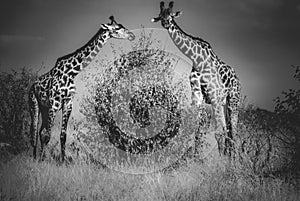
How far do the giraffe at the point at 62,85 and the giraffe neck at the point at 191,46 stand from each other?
482 mm

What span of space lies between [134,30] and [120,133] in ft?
3.81

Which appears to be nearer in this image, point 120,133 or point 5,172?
point 5,172

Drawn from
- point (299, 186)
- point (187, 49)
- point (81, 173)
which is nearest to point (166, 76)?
point (187, 49)

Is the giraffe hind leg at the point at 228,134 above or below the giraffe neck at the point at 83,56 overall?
below

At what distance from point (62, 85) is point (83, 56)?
16.3 inches

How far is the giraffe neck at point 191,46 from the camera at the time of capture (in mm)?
4352

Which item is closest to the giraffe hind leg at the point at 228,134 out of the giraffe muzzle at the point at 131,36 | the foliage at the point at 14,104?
the giraffe muzzle at the point at 131,36

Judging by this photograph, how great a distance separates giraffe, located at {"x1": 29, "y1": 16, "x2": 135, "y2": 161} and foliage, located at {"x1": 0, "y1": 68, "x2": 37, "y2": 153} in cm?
51

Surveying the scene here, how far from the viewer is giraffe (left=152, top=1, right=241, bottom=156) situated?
4262mm

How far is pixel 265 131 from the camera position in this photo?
4.16 metres

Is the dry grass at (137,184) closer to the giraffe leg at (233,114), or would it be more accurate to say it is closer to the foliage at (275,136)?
the foliage at (275,136)

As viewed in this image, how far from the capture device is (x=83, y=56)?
172 inches

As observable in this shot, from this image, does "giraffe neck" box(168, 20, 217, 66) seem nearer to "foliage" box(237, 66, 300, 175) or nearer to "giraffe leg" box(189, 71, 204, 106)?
"giraffe leg" box(189, 71, 204, 106)

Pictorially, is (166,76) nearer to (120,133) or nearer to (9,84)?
(120,133)
